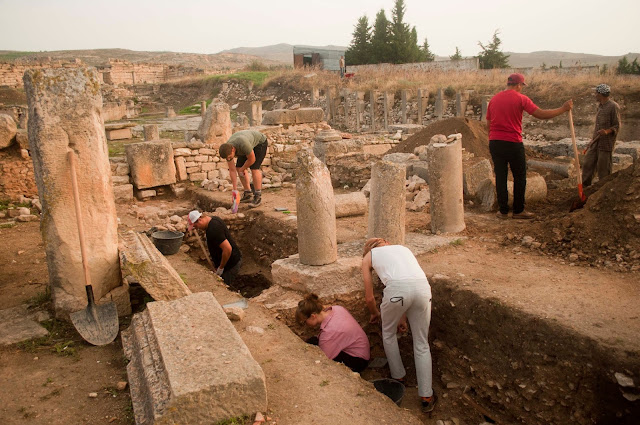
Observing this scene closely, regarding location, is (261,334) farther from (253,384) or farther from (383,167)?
(383,167)

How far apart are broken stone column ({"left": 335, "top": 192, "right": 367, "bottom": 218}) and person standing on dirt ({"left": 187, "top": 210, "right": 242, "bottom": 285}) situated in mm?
1976

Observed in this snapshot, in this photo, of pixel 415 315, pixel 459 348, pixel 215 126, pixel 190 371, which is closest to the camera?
pixel 190 371

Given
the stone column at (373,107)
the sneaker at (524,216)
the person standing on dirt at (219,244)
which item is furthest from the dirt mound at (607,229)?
the stone column at (373,107)

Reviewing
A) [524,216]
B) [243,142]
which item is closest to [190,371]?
[524,216]

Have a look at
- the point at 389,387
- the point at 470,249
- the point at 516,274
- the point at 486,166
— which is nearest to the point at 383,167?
the point at 470,249

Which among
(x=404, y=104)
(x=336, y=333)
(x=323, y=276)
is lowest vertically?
(x=336, y=333)

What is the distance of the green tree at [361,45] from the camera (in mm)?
40125

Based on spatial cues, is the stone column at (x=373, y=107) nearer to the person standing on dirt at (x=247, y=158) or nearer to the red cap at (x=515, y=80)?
the person standing on dirt at (x=247, y=158)

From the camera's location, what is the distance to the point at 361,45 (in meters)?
40.6

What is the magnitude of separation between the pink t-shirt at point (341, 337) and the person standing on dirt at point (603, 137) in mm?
5558

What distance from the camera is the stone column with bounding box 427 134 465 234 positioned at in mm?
7105

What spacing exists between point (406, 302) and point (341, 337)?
92 cm

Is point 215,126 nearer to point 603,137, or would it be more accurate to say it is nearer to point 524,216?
point 524,216

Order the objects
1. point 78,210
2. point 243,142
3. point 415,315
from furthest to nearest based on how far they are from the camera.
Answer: point 243,142, point 415,315, point 78,210
